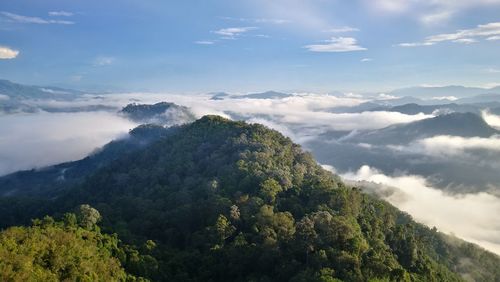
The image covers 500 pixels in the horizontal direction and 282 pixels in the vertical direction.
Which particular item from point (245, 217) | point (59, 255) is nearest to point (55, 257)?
point (59, 255)

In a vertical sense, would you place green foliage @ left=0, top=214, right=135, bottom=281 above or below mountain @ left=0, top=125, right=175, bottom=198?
above

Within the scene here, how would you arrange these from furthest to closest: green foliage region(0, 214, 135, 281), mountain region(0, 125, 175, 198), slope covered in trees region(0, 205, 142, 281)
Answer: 1. mountain region(0, 125, 175, 198)
2. slope covered in trees region(0, 205, 142, 281)
3. green foliage region(0, 214, 135, 281)

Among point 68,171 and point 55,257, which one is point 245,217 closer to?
point 55,257

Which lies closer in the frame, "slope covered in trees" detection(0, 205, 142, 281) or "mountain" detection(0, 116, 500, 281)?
"slope covered in trees" detection(0, 205, 142, 281)

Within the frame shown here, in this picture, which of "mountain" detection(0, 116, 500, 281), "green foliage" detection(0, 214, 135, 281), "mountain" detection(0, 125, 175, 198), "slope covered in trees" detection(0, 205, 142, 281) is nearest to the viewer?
"green foliage" detection(0, 214, 135, 281)

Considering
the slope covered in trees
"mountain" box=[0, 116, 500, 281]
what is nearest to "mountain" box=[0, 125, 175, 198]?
"mountain" box=[0, 116, 500, 281]

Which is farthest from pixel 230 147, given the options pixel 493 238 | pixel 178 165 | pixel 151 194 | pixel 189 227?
pixel 493 238

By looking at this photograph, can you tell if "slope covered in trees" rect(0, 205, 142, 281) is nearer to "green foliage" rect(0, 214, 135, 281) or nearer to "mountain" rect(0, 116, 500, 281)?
"green foliage" rect(0, 214, 135, 281)
